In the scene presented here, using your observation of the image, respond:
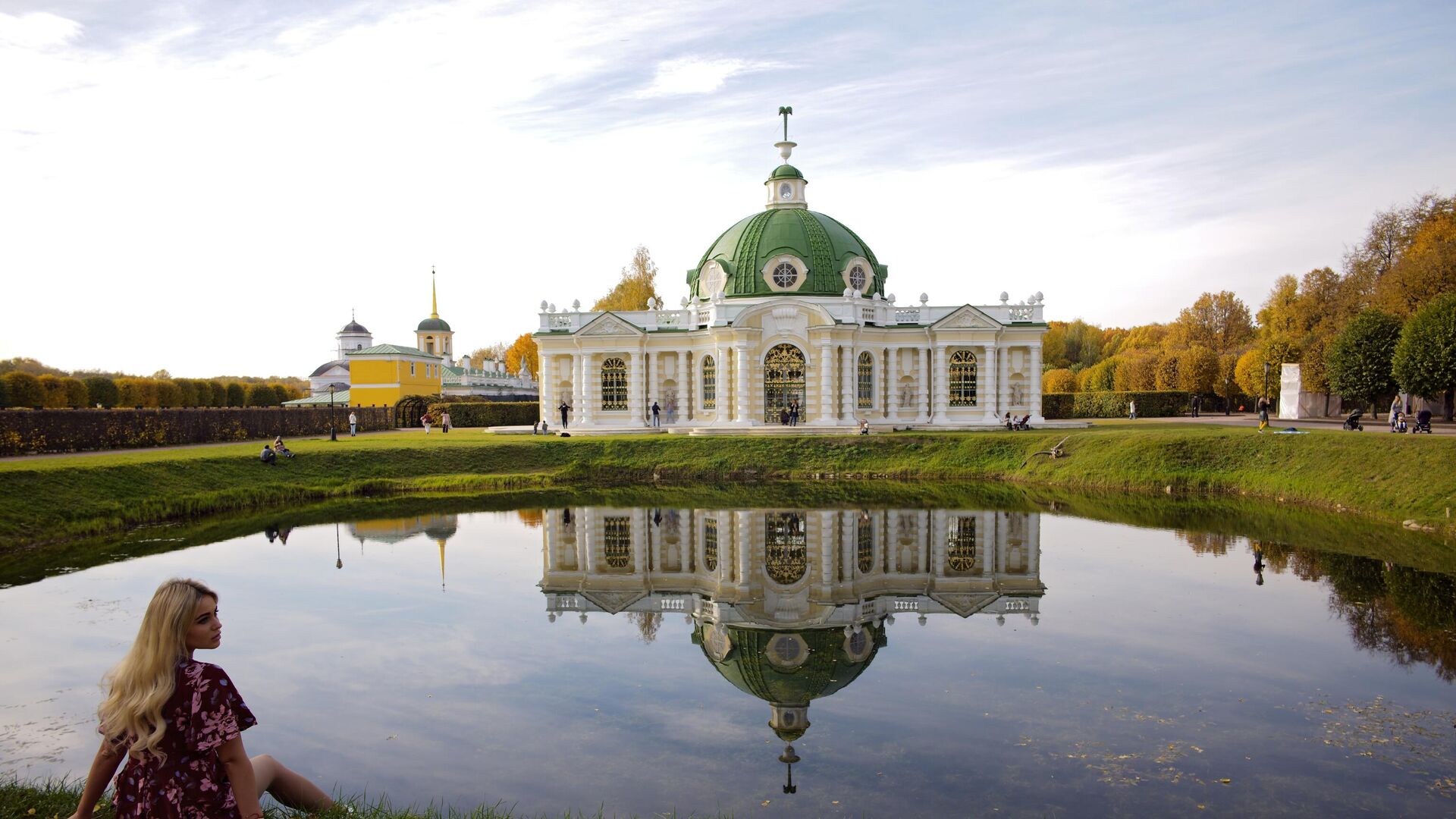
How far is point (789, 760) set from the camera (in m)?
8.73

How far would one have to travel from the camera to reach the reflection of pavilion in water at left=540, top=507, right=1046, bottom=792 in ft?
39.0

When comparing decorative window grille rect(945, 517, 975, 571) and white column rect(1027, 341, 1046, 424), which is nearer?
decorative window grille rect(945, 517, 975, 571)

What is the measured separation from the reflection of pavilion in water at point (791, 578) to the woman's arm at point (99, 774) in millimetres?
5227

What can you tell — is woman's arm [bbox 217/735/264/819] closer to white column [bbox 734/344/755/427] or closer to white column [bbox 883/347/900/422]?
white column [bbox 734/344/755/427]

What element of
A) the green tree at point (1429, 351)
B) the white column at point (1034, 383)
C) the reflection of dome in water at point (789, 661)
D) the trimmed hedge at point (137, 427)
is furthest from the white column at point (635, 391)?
the green tree at point (1429, 351)

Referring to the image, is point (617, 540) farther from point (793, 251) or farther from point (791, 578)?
point (793, 251)

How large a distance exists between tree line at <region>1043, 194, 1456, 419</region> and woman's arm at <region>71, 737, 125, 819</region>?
41612mm

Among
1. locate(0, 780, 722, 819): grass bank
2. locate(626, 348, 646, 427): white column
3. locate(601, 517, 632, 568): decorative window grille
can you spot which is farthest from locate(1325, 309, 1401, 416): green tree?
locate(0, 780, 722, 819): grass bank

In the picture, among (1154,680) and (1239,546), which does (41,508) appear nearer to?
(1154,680)

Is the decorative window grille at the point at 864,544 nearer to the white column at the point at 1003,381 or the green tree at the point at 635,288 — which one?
the white column at the point at 1003,381

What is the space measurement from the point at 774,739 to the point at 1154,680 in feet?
15.6

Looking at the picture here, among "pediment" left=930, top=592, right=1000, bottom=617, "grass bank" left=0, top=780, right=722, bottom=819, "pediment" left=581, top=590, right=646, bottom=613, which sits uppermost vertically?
"grass bank" left=0, top=780, right=722, bottom=819

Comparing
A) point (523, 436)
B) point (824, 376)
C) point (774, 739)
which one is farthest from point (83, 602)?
point (824, 376)

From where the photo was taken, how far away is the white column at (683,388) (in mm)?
41719
